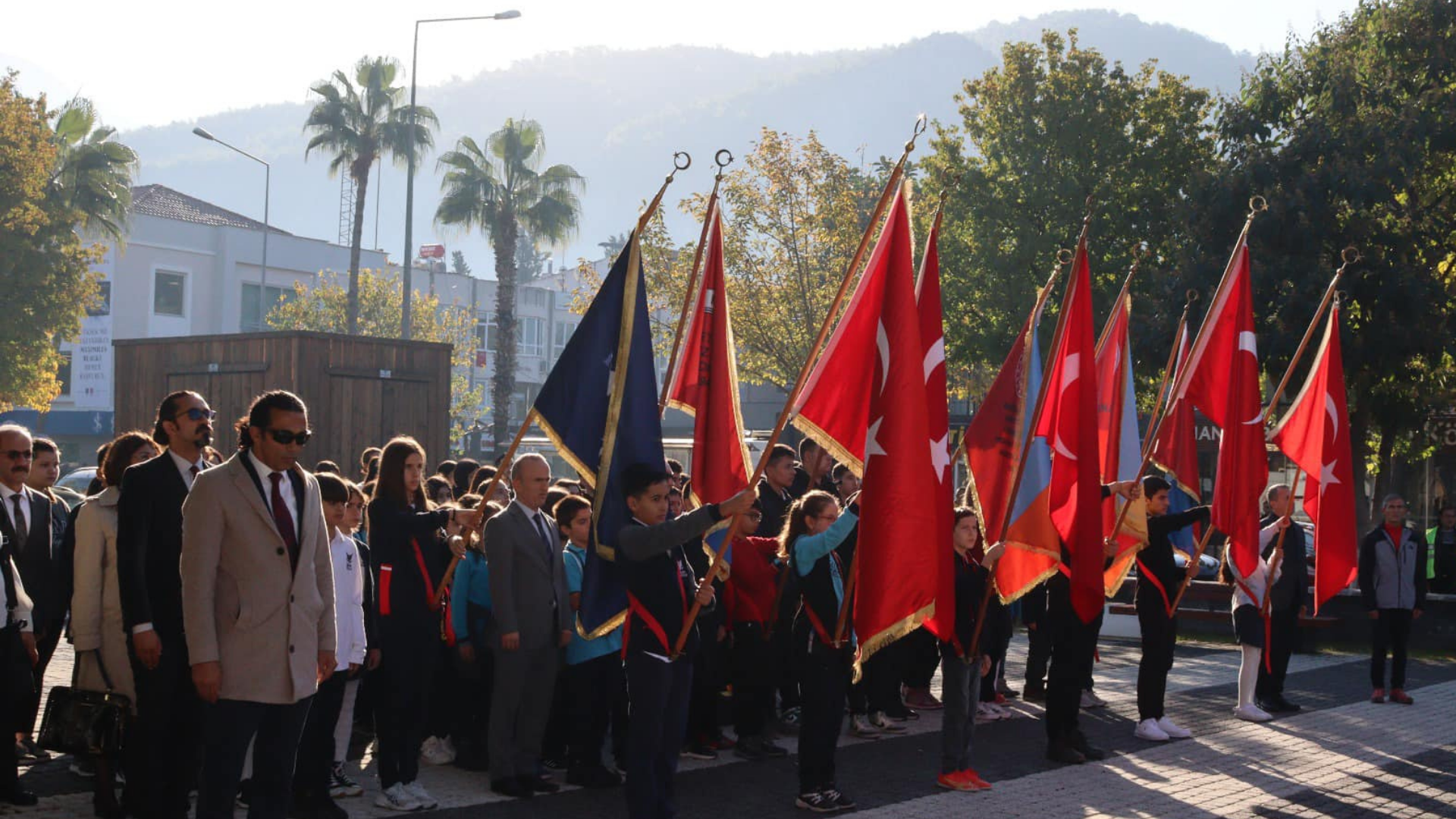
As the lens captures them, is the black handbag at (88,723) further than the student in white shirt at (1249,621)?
No

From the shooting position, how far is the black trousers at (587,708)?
9086 mm

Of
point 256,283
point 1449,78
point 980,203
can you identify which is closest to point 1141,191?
point 980,203

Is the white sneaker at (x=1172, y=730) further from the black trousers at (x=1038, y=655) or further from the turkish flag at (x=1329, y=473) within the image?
the turkish flag at (x=1329, y=473)

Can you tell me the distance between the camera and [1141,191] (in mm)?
28812

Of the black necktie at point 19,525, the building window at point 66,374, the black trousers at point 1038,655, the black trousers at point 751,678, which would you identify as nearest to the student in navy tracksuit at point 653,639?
A: the black trousers at point 751,678

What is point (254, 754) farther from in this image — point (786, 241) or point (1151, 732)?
point (786, 241)

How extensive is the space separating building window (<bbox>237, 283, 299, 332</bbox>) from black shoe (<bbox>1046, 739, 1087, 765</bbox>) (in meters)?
56.9

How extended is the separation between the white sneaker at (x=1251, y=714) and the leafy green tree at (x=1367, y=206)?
12.3 metres

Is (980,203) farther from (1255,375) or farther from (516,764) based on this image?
(516,764)

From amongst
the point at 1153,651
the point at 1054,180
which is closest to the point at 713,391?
the point at 1153,651

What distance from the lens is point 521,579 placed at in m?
8.80

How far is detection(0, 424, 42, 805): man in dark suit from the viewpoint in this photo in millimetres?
7832

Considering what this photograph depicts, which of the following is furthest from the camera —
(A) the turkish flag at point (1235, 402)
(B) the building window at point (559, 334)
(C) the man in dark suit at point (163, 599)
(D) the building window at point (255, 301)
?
(B) the building window at point (559, 334)

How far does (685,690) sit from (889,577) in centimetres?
143
